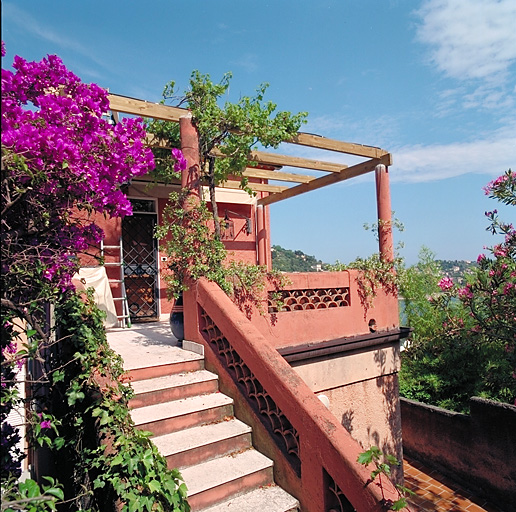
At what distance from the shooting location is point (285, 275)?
5188 mm

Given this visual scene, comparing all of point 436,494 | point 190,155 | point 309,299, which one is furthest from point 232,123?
point 436,494

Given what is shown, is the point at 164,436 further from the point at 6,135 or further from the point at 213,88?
the point at 213,88

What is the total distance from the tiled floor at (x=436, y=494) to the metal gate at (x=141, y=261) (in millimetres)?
6310

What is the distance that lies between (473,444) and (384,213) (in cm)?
525

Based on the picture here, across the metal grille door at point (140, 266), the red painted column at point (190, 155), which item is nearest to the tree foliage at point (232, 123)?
the red painted column at point (190, 155)

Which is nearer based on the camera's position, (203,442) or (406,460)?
(203,442)

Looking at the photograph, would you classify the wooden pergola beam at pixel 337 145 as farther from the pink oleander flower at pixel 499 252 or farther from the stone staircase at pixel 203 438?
the stone staircase at pixel 203 438

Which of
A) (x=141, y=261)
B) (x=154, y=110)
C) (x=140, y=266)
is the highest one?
(x=154, y=110)

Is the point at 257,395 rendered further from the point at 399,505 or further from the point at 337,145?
the point at 337,145

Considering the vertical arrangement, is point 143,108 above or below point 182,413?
above

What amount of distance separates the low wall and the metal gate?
6.65 meters

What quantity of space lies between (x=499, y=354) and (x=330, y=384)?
679 cm

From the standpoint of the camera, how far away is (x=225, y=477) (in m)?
3.25

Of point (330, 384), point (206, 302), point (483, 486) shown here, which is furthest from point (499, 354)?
point (206, 302)
